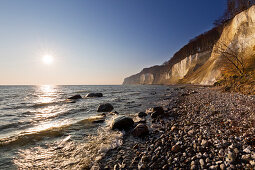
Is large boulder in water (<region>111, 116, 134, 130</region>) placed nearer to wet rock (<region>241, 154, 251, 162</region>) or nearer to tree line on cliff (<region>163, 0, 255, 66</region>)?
wet rock (<region>241, 154, 251, 162</region>)

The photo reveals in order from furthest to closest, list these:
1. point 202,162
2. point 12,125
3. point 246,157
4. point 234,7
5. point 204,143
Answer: point 234,7, point 12,125, point 204,143, point 202,162, point 246,157

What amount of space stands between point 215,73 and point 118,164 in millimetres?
41380

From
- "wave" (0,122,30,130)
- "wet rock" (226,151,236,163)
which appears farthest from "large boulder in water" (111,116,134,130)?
"wave" (0,122,30,130)

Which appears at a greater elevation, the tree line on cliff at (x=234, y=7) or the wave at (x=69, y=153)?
the tree line on cliff at (x=234, y=7)

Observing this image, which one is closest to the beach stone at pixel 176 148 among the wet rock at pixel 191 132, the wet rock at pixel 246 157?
the wet rock at pixel 191 132

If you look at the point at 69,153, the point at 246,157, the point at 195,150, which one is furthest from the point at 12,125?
the point at 246,157

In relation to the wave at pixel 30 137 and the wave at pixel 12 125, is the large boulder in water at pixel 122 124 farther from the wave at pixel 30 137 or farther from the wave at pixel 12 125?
the wave at pixel 12 125

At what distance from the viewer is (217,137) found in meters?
4.23

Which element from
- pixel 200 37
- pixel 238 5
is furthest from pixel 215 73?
pixel 200 37

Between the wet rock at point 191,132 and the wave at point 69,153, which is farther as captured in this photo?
the wet rock at point 191,132

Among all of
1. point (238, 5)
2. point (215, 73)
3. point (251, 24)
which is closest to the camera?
point (251, 24)

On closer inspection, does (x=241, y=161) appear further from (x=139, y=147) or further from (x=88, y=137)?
(x=88, y=137)

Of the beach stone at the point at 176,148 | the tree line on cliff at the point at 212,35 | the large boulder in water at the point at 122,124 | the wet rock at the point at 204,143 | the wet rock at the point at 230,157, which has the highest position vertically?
the tree line on cliff at the point at 212,35

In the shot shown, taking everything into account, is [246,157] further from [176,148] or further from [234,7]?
[234,7]
